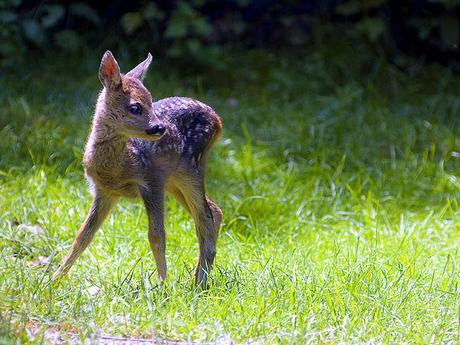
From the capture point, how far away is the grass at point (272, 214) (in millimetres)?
4266

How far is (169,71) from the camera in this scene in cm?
898

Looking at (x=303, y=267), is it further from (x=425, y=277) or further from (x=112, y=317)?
(x=112, y=317)

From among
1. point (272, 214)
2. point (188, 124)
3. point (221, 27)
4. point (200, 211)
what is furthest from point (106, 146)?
point (221, 27)

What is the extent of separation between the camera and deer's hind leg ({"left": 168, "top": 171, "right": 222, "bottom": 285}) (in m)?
5.21

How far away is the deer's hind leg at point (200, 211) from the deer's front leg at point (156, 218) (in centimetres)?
28

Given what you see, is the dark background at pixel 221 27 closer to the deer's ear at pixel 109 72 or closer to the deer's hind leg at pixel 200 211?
the deer's hind leg at pixel 200 211

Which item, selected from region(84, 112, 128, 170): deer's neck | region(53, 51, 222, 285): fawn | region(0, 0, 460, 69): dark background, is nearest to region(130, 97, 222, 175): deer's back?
region(53, 51, 222, 285): fawn

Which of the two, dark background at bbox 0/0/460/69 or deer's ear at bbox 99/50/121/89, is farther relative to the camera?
dark background at bbox 0/0/460/69

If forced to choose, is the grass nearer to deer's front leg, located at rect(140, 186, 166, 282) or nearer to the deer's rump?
deer's front leg, located at rect(140, 186, 166, 282)

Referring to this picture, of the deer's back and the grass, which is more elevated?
the deer's back

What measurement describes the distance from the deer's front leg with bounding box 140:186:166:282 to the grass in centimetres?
15

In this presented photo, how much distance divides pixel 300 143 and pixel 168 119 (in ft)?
7.77

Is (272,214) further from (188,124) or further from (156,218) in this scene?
(156,218)

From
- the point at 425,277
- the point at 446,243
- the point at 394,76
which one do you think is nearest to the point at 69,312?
the point at 425,277
